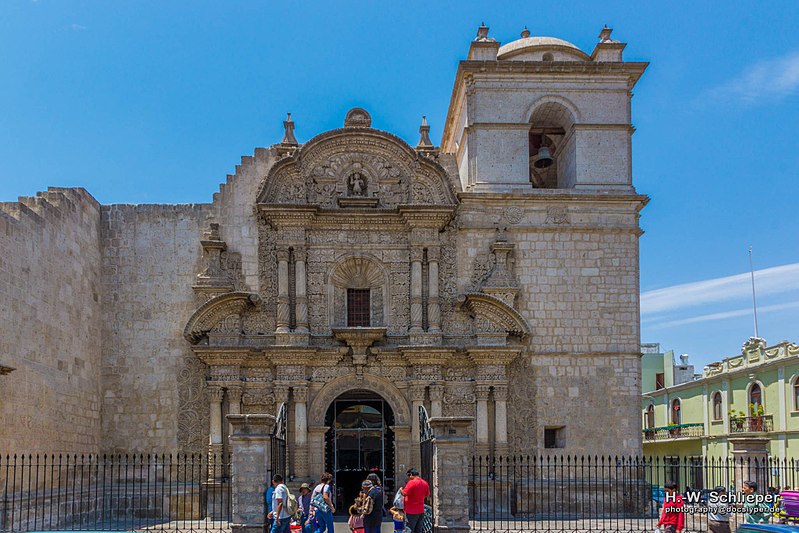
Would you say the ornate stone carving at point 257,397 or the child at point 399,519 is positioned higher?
the ornate stone carving at point 257,397

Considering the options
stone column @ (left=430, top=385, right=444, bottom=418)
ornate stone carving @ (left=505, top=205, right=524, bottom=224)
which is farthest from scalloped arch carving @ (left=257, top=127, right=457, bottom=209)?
stone column @ (left=430, top=385, right=444, bottom=418)

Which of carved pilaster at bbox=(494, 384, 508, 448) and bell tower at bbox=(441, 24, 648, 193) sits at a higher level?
bell tower at bbox=(441, 24, 648, 193)

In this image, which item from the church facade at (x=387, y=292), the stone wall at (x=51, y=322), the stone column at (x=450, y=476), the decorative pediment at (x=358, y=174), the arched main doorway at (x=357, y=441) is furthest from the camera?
the decorative pediment at (x=358, y=174)

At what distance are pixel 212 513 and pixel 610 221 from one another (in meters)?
10.9

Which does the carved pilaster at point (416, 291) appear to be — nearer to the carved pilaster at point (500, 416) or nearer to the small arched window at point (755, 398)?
the carved pilaster at point (500, 416)

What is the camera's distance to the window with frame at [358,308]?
66.0 ft

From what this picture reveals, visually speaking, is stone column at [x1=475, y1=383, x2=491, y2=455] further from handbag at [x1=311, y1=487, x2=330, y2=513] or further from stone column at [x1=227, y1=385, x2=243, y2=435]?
handbag at [x1=311, y1=487, x2=330, y2=513]

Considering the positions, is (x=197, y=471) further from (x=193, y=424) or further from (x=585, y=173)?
(x=585, y=173)

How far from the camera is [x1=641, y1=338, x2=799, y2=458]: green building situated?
2850 cm

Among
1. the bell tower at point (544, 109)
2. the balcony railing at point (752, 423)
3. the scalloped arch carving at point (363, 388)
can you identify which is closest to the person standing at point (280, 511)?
the scalloped arch carving at point (363, 388)

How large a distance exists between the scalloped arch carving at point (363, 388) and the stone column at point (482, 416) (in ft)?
5.08

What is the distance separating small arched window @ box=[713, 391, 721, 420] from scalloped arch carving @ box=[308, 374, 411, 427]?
18689 mm

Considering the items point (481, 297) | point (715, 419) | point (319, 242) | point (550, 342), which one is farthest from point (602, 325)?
point (715, 419)

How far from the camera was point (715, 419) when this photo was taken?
33.5m
